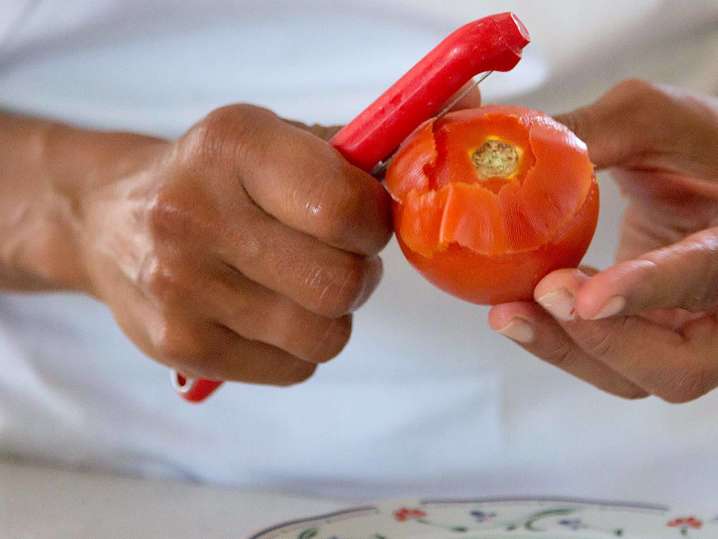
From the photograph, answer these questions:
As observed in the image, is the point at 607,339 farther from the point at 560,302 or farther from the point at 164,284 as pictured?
the point at 164,284

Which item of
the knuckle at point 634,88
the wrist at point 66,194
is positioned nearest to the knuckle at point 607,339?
the knuckle at point 634,88

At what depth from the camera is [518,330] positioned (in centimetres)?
58

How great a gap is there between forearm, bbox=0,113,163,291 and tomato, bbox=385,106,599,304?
0.28 metres

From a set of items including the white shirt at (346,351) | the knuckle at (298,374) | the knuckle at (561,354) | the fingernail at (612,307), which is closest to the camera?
the fingernail at (612,307)

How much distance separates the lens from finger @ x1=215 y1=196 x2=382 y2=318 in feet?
2.03

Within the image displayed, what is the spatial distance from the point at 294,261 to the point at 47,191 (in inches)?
11.5

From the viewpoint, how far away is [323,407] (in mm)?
928

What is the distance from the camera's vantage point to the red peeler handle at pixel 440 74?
0.53 metres

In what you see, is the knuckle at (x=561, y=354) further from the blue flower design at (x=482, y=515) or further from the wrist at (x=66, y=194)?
the wrist at (x=66, y=194)

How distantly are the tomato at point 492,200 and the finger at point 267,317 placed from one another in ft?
0.37

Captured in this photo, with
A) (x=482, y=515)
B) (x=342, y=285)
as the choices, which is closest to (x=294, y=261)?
(x=342, y=285)

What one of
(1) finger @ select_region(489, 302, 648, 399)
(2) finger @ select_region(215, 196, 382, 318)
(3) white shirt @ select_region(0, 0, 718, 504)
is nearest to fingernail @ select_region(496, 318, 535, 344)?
(1) finger @ select_region(489, 302, 648, 399)

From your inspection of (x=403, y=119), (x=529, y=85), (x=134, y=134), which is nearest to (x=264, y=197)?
(x=403, y=119)

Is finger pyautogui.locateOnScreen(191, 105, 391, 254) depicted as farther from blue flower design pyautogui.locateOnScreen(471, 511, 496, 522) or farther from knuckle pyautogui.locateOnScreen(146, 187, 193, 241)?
blue flower design pyautogui.locateOnScreen(471, 511, 496, 522)
